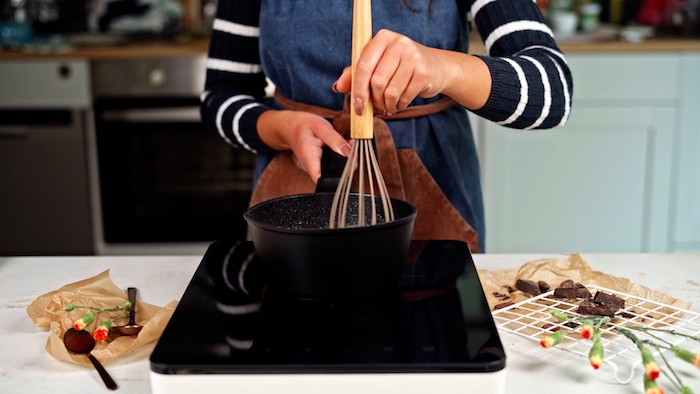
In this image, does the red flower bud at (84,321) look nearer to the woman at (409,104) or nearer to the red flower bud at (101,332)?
the red flower bud at (101,332)

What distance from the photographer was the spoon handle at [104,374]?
1.97ft

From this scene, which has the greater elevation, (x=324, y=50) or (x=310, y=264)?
(x=324, y=50)

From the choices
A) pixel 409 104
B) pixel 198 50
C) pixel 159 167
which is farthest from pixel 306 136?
pixel 159 167

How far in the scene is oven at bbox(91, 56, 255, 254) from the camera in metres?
2.01

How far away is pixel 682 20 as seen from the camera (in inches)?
88.6

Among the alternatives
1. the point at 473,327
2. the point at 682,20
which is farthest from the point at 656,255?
the point at 682,20

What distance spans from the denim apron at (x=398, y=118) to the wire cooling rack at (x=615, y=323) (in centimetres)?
32

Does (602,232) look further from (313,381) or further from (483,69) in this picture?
(313,381)

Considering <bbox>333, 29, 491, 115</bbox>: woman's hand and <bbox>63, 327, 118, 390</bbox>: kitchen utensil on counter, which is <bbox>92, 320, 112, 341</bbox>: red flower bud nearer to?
<bbox>63, 327, 118, 390</bbox>: kitchen utensil on counter

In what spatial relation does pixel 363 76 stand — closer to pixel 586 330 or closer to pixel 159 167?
pixel 586 330

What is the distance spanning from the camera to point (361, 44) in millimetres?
612

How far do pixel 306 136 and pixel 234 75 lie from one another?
1.05 ft

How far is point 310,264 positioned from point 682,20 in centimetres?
201

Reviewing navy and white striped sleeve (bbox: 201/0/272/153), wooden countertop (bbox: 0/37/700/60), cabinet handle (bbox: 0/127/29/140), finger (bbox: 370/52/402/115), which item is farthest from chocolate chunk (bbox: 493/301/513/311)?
cabinet handle (bbox: 0/127/29/140)
